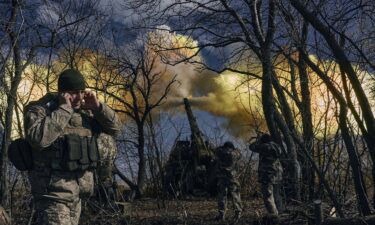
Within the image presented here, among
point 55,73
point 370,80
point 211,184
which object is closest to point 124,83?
point 55,73

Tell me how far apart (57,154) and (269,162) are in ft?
19.1

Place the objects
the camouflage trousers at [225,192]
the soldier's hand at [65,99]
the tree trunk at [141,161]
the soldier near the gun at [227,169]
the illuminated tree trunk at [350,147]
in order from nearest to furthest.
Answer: the soldier's hand at [65,99] → the illuminated tree trunk at [350,147] → the camouflage trousers at [225,192] → the soldier near the gun at [227,169] → the tree trunk at [141,161]

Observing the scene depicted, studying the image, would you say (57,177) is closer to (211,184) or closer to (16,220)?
(16,220)

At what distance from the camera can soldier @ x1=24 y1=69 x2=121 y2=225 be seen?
15.3ft

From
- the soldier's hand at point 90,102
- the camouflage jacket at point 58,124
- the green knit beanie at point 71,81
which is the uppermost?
the green knit beanie at point 71,81

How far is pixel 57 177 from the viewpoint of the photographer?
4859 mm

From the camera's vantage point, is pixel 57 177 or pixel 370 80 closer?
pixel 57 177

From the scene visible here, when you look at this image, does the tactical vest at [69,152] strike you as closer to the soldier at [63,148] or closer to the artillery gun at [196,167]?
the soldier at [63,148]

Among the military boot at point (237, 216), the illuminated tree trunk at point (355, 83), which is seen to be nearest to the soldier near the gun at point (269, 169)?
the military boot at point (237, 216)

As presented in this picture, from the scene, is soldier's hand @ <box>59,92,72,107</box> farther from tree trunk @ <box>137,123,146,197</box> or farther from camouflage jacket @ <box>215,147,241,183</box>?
tree trunk @ <box>137,123,146,197</box>

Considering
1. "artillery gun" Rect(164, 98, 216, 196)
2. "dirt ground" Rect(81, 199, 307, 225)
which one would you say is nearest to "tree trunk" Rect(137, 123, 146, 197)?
"artillery gun" Rect(164, 98, 216, 196)

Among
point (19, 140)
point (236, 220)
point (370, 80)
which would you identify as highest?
point (370, 80)

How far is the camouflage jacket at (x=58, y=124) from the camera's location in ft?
15.0

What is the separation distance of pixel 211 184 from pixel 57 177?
12138 millimetres
